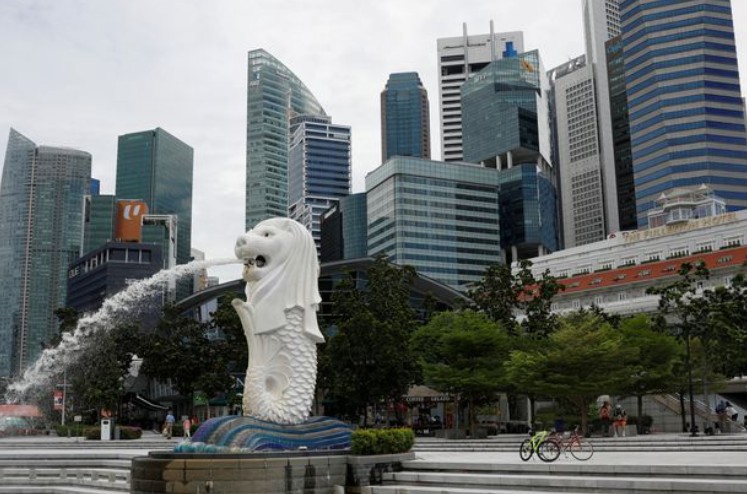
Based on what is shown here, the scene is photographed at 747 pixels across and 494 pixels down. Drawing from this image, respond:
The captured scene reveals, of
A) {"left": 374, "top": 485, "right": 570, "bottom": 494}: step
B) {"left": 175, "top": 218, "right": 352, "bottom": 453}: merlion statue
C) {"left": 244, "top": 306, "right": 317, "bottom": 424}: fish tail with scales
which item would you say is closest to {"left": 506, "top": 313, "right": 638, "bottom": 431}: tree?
{"left": 175, "top": 218, "right": 352, "bottom": 453}: merlion statue

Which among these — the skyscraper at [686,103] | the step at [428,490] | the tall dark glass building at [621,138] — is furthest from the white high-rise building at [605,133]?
the step at [428,490]

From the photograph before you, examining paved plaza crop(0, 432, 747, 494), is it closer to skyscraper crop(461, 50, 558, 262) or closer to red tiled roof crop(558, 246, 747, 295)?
red tiled roof crop(558, 246, 747, 295)

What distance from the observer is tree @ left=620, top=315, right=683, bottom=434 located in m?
40.2

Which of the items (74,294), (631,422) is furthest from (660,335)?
(74,294)

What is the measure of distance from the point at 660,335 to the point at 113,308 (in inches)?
1626

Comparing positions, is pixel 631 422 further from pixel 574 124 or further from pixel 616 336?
pixel 574 124

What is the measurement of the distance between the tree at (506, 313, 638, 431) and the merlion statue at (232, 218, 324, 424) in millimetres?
15441

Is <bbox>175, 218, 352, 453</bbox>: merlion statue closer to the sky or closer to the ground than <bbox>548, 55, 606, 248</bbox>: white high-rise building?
closer to the ground

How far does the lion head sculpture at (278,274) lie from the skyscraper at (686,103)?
391 ft

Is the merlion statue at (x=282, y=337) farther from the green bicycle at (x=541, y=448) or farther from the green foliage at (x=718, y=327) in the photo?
the green foliage at (x=718, y=327)

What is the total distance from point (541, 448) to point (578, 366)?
1516 cm

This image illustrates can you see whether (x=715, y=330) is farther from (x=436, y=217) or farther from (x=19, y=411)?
(x=436, y=217)

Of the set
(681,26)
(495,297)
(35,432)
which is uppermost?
(681,26)

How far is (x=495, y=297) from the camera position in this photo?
49906 mm
